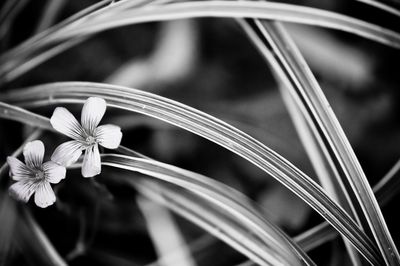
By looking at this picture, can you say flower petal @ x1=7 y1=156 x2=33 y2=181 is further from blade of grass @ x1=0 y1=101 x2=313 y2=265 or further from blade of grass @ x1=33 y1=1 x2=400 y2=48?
blade of grass @ x1=33 y1=1 x2=400 y2=48

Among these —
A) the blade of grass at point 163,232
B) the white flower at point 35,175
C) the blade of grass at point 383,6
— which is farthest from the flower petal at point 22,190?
the blade of grass at point 383,6

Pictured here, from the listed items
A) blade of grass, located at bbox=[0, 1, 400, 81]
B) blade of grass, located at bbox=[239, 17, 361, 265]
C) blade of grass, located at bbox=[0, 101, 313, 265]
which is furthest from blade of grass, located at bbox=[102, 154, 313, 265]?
blade of grass, located at bbox=[0, 1, 400, 81]

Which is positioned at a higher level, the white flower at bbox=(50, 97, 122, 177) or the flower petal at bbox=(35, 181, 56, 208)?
the white flower at bbox=(50, 97, 122, 177)

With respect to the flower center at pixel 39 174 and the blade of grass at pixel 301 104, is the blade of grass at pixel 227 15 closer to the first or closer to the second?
the blade of grass at pixel 301 104

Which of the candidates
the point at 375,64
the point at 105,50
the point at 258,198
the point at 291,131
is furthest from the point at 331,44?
the point at 105,50

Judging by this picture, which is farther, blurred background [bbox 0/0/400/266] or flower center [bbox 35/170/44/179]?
blurred background [bbox 0/0/400/266]

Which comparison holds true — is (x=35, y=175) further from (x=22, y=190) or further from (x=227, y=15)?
(x=227, y=15)
